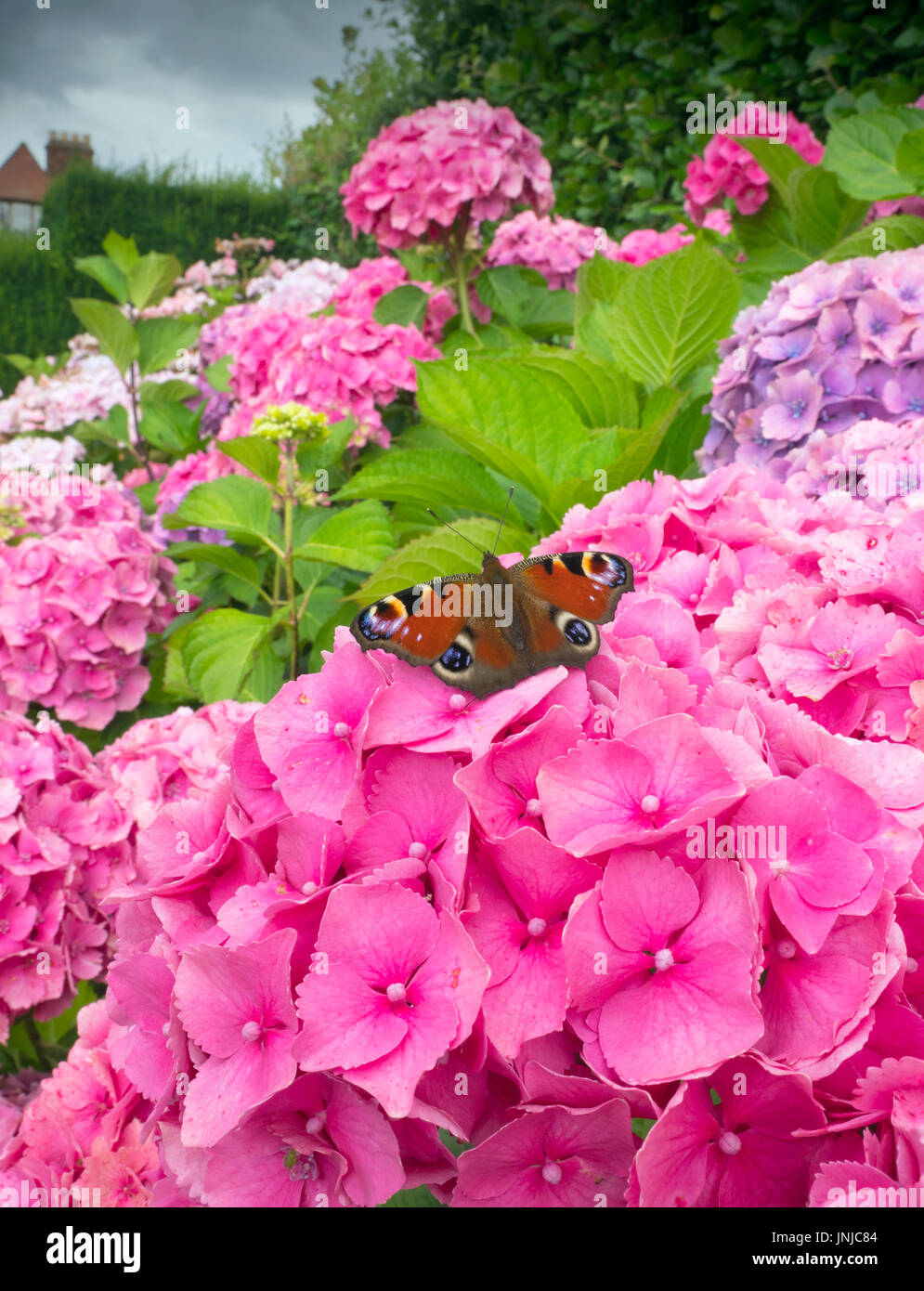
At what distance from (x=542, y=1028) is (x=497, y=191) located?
3055mm

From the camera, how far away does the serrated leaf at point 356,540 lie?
189cm

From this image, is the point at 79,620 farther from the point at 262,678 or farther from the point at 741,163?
the point at 741,163

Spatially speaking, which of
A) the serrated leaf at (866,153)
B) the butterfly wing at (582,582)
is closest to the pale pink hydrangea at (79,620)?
the butterfly wing at (582,582)

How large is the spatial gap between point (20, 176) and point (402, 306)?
80.5 feet

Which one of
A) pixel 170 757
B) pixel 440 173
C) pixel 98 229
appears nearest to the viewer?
pixel 170 757

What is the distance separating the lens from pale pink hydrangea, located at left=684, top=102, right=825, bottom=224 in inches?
129

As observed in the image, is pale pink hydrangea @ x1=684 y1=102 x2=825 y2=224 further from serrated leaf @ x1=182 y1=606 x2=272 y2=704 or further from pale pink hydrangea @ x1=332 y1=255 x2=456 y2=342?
serrated leaf @ x1=182 y1=606 x2=272 y2=704

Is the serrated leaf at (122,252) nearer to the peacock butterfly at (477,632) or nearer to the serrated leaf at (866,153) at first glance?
the serrated leaf at (866,153)

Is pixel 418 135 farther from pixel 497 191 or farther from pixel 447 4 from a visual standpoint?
pixel 447 4

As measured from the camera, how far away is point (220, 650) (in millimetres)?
1956

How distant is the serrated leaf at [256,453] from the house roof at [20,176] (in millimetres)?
24552

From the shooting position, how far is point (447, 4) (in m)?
9.45

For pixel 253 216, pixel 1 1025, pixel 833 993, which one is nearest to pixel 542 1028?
pixel 833 993

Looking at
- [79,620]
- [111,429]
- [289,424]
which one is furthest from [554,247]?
[79,620]
